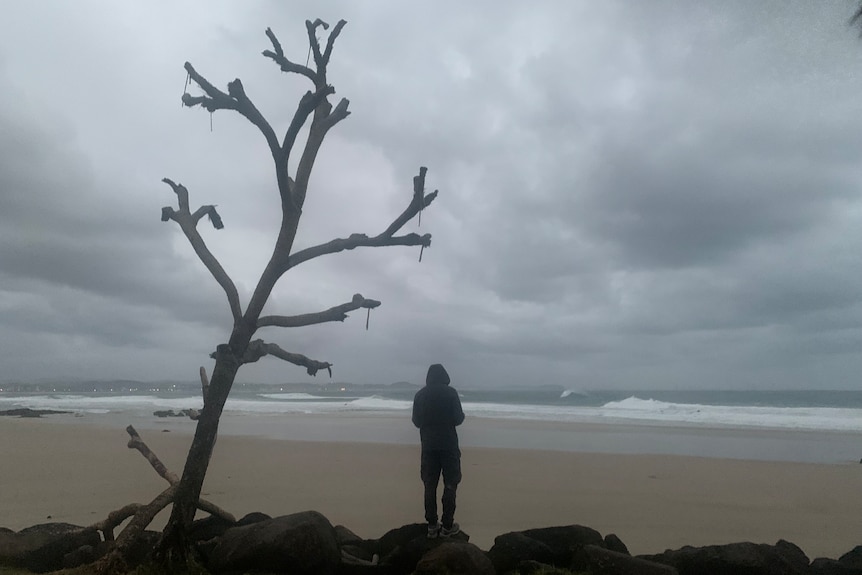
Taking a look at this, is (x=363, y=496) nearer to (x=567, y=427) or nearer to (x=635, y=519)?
→ (x=635, y=519)

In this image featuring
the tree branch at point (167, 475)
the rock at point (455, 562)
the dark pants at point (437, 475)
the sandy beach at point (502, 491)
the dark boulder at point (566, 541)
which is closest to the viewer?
the rock at point (455, 562)

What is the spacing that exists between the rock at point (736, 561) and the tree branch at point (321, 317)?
399 cm

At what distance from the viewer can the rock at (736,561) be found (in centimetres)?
575

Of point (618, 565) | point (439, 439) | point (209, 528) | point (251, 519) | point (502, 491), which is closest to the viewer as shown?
point (618, 565)

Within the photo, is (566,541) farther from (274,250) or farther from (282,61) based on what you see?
(282,61)

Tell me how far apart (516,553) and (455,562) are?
33.1 inches

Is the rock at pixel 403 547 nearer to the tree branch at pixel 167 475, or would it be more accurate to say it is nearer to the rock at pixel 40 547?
the tree branch at pixel 167 475

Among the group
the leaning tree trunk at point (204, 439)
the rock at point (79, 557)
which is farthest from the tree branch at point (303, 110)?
the rock at point (79, 557)

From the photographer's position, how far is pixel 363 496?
1163cm

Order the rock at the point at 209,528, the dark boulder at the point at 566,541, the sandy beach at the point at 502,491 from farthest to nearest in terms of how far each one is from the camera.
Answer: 1. the sandy beach at the point at 502,491
2. the rock at the point at 209,528
3. the dark boulder at the point at 566,541

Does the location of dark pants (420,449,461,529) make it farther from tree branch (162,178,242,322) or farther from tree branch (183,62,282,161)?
tree branch (183,62,282,161)

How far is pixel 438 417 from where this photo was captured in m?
7.37

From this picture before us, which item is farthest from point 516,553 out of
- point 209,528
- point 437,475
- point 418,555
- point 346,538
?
point 209,528

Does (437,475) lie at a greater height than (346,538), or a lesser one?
greater
